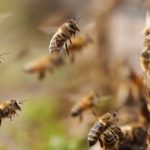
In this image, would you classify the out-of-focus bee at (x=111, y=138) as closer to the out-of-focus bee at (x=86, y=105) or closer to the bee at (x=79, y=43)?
the out-of-focus bee at (x=86, y=105)

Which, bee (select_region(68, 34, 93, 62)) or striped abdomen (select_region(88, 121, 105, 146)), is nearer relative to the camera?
striped abdomen (select_region(88, 121, 105, 146))

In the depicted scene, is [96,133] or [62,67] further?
[62,67]

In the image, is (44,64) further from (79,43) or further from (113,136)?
(113,136)

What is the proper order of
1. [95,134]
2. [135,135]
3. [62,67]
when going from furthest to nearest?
[62,67] → [135,135] → [95,134]

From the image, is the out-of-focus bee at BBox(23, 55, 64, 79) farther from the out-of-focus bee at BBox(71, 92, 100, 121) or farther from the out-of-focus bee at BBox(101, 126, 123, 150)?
the out-of-focus bee at BBox(101, 126, 123, 150)

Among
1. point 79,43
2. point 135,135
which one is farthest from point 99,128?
point 79,43

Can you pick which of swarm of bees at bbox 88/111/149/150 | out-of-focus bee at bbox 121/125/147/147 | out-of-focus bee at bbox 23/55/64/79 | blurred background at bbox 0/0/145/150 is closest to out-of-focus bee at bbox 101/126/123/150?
swarm of bees at bbox 88/111/149/150

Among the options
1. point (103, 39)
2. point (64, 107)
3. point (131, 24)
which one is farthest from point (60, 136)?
point (131, 24)
